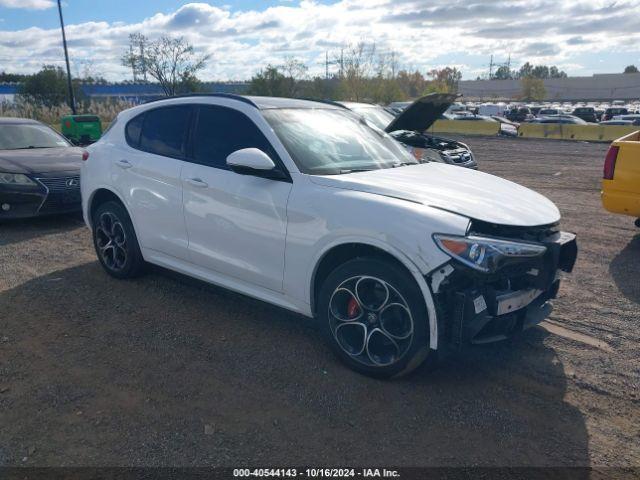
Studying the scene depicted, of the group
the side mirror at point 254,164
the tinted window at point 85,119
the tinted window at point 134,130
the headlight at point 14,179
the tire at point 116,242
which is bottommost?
the tire at point 116,242

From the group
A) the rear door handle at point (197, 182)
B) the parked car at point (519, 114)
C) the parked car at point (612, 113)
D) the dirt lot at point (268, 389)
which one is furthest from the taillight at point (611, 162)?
the parked car at point (612, 113)

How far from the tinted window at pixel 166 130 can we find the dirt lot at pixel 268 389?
1.39m

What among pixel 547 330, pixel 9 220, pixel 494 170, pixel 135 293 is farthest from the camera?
pixel 494 170

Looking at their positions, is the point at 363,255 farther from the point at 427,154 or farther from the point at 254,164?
the point at 427,154

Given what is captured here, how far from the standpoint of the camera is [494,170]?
594 inches

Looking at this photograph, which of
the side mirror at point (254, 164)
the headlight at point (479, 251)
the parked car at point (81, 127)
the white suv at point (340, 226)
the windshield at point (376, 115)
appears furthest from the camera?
the parked car at point (81, 127)

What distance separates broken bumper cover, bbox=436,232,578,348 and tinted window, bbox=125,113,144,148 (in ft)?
11.6

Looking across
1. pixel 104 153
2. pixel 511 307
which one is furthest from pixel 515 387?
pixel 104 153

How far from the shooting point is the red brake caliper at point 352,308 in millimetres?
3745

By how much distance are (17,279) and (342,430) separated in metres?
4.31

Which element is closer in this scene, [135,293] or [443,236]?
[443,236]

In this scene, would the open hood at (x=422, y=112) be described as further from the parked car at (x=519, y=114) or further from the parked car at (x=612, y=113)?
the parked car at (x=612, y=113)

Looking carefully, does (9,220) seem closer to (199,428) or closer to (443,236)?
(199,428)

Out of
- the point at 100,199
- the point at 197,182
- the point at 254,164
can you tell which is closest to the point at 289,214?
the point at 254,164
